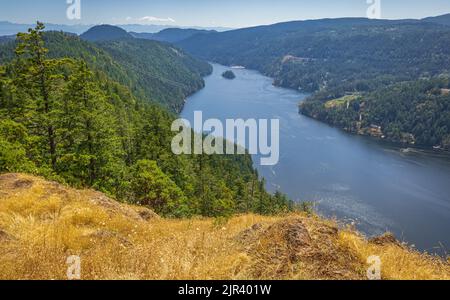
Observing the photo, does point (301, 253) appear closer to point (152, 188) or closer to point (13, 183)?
point (13, 183)

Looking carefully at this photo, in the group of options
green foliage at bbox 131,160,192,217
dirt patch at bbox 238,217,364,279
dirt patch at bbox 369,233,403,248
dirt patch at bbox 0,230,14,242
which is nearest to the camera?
dirt patch at bbox 238,217,364,279

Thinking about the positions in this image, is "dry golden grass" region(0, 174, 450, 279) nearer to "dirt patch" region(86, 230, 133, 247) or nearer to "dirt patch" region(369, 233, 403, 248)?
"dirt patch" region(86, 230, 133, 247)

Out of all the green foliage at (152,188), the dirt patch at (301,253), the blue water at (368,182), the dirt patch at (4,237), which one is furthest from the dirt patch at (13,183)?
the blue water at (368,182)

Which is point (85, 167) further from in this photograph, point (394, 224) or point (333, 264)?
point (394, 224)

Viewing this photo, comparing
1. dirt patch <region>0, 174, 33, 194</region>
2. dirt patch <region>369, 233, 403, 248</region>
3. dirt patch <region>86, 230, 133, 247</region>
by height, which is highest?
dirt patch <region>0, 174, 33, 194</region>

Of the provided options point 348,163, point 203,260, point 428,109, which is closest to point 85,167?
point 203,260

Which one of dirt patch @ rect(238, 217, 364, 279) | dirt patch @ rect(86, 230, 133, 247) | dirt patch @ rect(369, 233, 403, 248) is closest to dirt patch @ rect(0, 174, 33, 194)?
dirt patch @ rect(86, 230, 133, 247)
